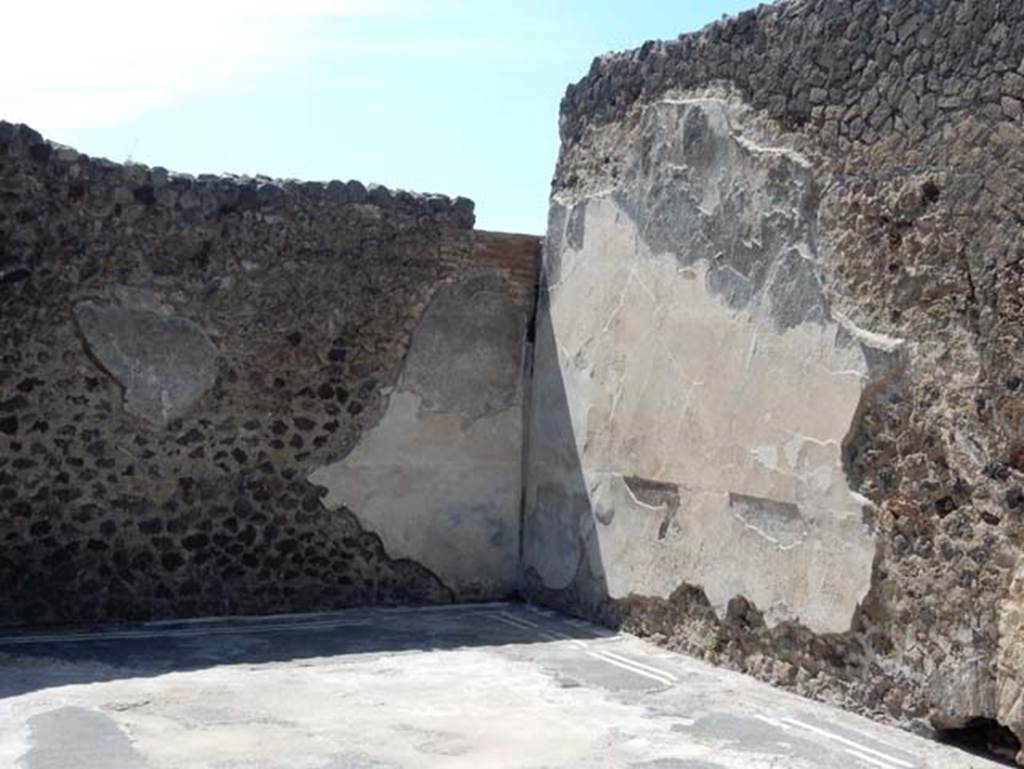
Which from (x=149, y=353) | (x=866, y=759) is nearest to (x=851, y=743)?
(x=866, y=759)

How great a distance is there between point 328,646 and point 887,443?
8.21ft

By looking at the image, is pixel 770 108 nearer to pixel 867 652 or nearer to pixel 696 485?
pixel 696 485

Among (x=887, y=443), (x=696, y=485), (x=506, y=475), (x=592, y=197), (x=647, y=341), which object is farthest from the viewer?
(x=506, y=475)

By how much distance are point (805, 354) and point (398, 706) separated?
195 centimetres

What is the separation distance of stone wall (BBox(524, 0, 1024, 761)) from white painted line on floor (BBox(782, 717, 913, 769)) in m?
0.28

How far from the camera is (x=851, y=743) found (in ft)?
14.8

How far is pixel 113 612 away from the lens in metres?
6.29

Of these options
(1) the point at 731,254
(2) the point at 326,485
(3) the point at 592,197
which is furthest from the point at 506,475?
(1) the point at 731,254

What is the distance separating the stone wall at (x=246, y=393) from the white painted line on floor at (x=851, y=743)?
8.67 feet

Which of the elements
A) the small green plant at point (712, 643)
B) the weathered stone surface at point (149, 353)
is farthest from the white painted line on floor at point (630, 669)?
the weathered stone surface at point (149, 353)

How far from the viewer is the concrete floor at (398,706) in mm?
4250

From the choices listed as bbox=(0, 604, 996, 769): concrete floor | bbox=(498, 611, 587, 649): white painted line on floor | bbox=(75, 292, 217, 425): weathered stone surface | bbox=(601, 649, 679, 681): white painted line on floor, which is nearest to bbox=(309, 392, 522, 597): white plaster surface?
bbox=(498, 611, 587, 649): white painted line on floor

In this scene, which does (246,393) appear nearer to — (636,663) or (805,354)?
(636,663)

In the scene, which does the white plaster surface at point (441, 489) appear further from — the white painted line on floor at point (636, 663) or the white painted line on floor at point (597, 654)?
the white painted line on floor at point (636, 663)
